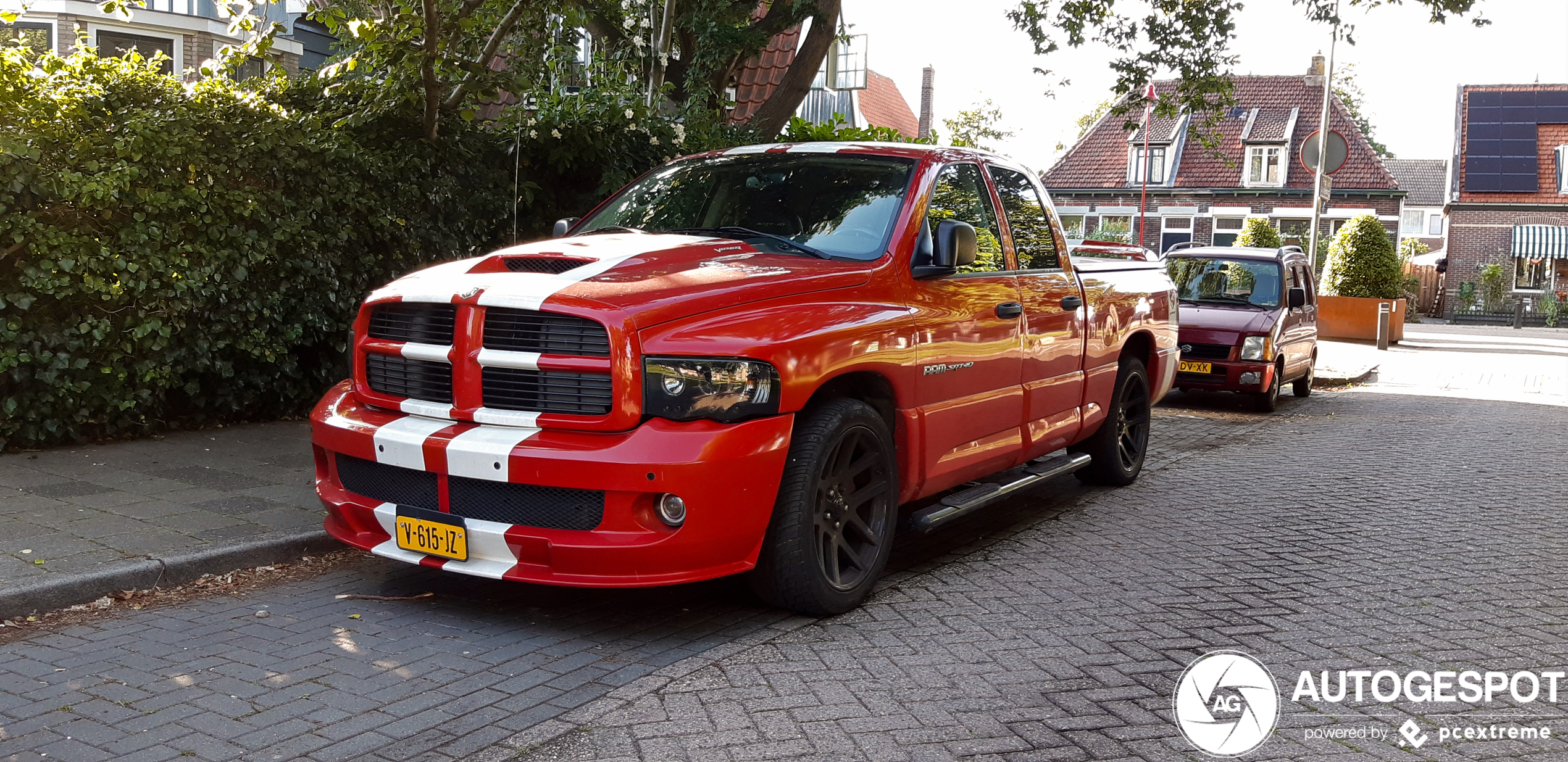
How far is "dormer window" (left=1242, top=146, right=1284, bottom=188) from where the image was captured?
4878 centimetres

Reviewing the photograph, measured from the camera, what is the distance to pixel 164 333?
737 cm

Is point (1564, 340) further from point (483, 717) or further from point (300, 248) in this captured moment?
point (483, 717)

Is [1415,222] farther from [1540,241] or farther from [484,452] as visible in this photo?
[484,452]

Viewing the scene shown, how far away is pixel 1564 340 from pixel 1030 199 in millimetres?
30808

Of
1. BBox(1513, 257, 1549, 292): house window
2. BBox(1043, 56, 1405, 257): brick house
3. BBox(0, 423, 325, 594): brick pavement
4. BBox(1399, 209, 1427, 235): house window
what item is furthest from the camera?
BBox(1399, 209, 1427, 235): house window

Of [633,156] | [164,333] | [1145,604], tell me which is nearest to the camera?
[1145,604]

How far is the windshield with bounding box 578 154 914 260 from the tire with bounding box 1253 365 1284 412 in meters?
8.47

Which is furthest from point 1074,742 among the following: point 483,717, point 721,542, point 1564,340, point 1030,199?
point 1564,340

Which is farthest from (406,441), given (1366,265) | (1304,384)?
(1366,265)

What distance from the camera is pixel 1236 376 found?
42.3ft

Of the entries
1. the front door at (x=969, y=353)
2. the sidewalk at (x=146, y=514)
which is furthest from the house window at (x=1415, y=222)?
the sidewalk at (x=146, y=514)

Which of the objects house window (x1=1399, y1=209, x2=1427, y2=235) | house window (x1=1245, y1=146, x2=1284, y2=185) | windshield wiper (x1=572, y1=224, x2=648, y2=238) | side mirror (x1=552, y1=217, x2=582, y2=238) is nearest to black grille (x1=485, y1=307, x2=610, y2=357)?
windshield wiper (x1=572, y1=224, x2=648, y2=238)

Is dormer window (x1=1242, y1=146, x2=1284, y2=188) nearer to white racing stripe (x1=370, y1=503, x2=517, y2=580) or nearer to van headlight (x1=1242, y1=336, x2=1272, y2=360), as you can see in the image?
van headlight (x1=1242, y1=336, x2=1272, y2=360)

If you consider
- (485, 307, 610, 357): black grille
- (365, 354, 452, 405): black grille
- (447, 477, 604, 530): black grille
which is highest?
(485, 307, 610, 357): black grille
